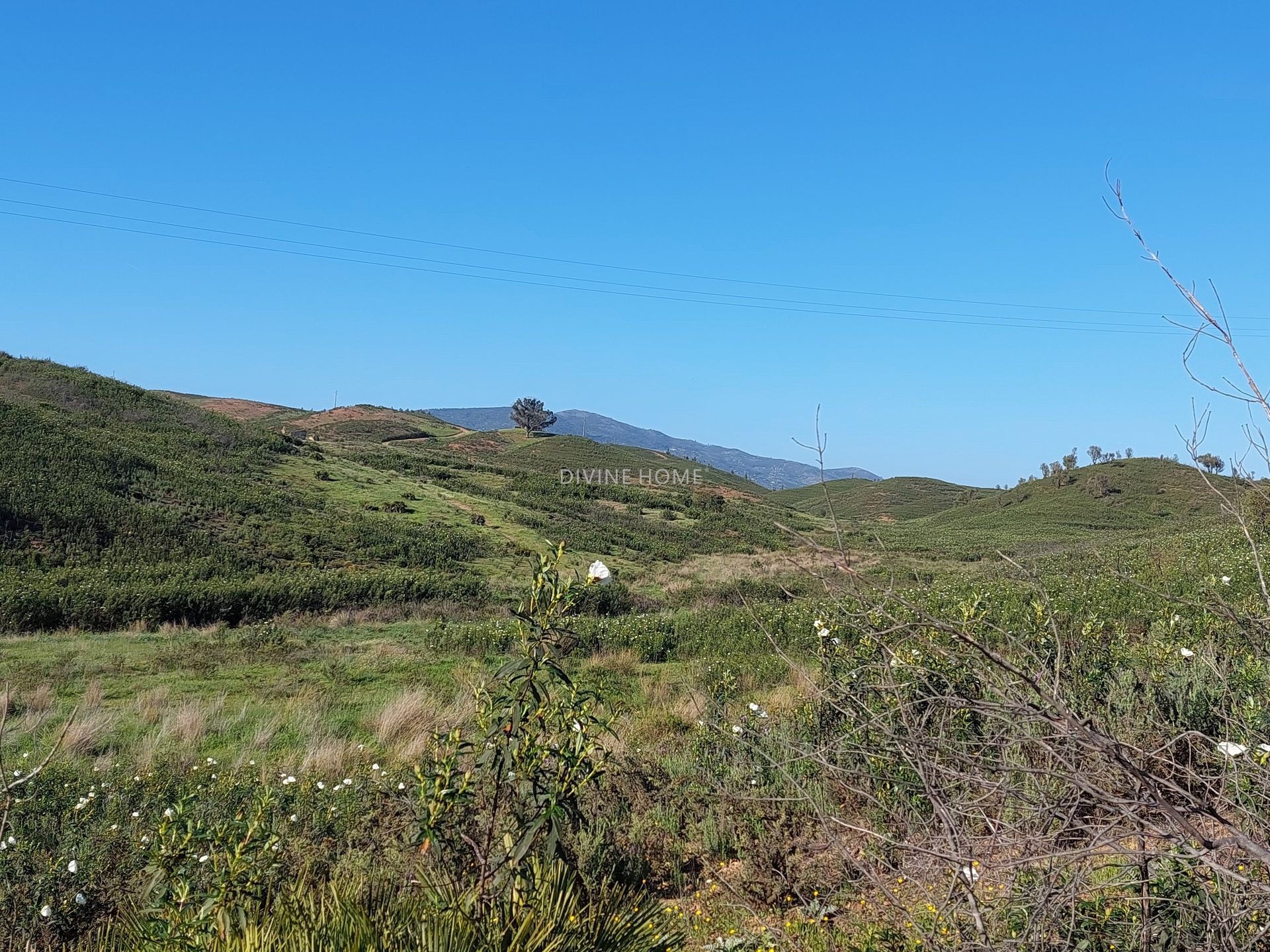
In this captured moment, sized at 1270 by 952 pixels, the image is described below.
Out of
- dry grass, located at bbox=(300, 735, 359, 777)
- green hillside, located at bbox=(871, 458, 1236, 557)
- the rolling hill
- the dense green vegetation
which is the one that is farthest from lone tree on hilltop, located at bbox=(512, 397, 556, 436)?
dry grass, located at bbox=(300, 735, 359, 777)

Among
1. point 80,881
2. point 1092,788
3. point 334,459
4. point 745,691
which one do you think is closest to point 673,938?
point 1092,788

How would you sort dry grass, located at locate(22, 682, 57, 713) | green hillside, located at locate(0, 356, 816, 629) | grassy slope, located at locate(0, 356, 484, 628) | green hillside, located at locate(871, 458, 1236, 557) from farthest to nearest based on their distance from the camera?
green hillside, located at locate(871, 458, 1236, 557)
green hillside, located at locate(0, 356, 816, 629)
grassy slope, located at locate(0, 356, 484, 628)
dry grass, located at locate(22, 682, 57, 713)

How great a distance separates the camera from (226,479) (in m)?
26.8

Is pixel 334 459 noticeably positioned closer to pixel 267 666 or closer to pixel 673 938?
pixel 267 666

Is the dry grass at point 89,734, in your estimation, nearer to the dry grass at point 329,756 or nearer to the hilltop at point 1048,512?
the dry grass at point 329,756

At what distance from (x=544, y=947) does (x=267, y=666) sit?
9629 millimetres

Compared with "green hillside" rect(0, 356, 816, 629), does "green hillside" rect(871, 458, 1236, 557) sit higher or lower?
higher

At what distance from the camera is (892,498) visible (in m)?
78.3

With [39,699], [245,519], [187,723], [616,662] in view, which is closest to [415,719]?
[187,723]

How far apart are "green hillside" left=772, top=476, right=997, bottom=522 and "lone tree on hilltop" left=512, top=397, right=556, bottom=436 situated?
24.9 meters

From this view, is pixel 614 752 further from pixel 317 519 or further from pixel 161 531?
pixel 317 519

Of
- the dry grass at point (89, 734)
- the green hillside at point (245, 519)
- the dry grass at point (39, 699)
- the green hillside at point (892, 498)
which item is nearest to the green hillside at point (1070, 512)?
the green hillside at point (892, 498)

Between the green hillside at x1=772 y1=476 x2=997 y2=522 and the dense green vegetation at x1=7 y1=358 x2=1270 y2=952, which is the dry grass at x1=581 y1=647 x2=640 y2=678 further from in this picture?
the green hillside at x1=772 y1=476 x2=997 y2=522

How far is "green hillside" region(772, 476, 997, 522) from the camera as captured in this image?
2778 inches
